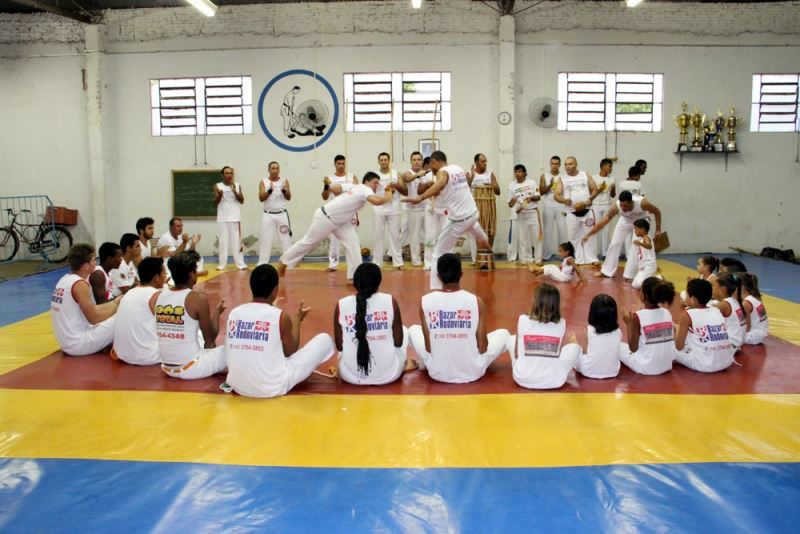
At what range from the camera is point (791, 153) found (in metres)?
13.0

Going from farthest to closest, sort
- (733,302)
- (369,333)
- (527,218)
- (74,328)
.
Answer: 1. (527,218)
2. (74,328)
3. (733,302)
4. (369,333)

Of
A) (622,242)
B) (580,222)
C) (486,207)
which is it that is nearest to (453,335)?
(622,242)

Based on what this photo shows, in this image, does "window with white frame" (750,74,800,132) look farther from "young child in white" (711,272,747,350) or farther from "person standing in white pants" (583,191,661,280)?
"young child in white" (711,272,747,350)

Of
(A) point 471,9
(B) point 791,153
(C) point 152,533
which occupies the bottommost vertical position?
(C) point 152,533

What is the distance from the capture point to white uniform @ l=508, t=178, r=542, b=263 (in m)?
11.3

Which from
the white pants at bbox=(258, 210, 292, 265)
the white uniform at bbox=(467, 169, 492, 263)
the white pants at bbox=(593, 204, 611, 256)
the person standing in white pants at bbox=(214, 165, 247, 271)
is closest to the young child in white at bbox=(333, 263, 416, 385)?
the white pants at bbox=(258, 210, 292, 265)

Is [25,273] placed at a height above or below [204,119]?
below

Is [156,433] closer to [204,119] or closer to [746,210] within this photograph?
[204,119]

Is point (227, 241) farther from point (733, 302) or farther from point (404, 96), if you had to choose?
point (733, 302)

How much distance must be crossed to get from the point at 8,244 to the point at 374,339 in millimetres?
11451

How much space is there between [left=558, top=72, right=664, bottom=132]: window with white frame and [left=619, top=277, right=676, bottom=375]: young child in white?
8.57 metres

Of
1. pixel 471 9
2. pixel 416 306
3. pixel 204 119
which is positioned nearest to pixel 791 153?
pixel 471 9

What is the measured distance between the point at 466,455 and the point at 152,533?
161 centimetres

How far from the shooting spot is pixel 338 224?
8.70 m
